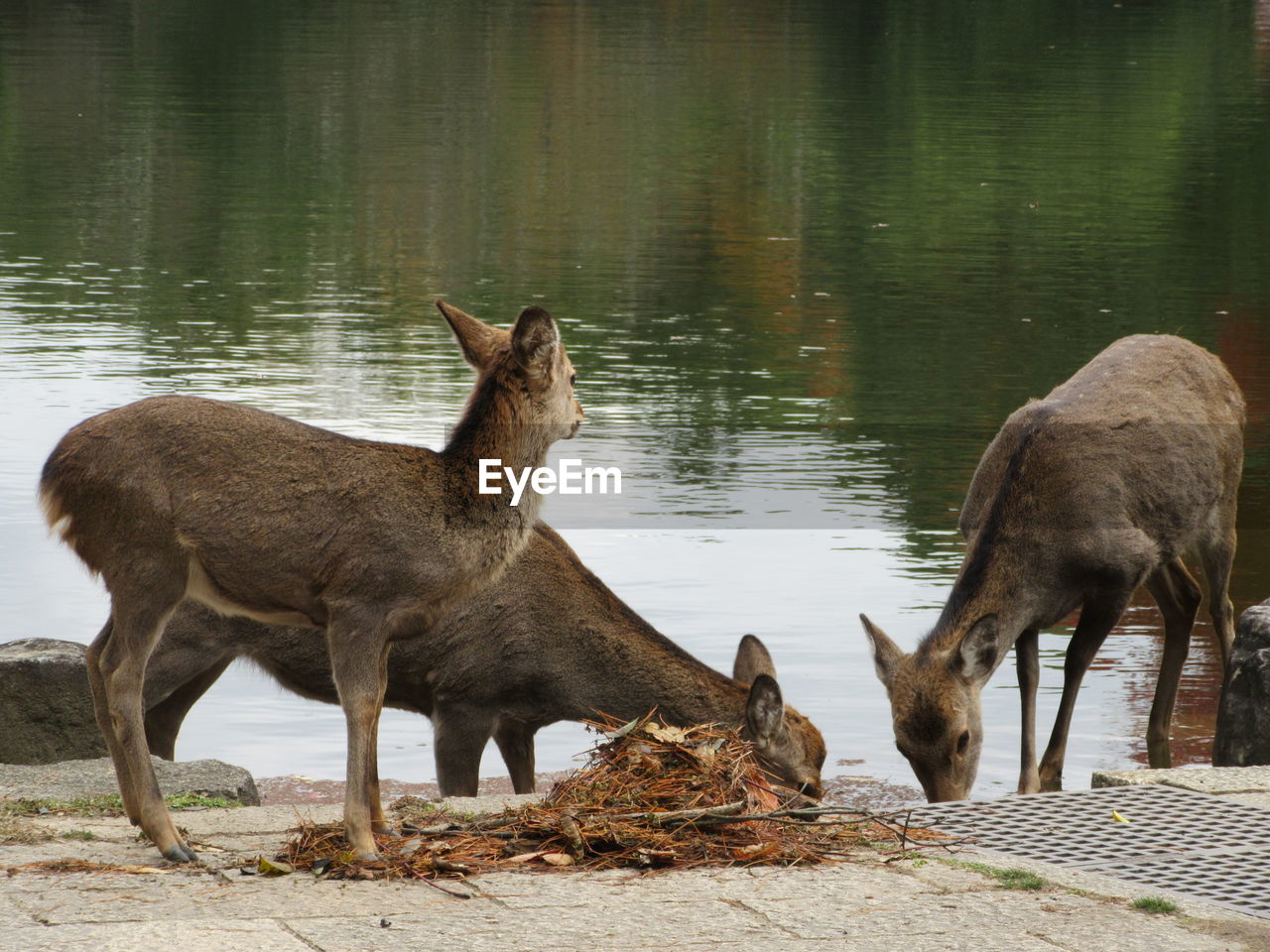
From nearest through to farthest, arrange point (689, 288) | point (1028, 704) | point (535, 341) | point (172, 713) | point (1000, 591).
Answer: point (535, 341), point (172, 713), point (1000, 591), point (1028, 704), point (689, 288)

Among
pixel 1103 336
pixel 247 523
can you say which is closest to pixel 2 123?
pixel 1103 336

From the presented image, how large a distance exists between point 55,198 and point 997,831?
2805cm

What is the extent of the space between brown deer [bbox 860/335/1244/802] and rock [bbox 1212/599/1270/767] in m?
0.75

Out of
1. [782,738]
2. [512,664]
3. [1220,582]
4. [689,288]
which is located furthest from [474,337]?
[689,288]

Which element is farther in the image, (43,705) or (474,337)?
(43,705)

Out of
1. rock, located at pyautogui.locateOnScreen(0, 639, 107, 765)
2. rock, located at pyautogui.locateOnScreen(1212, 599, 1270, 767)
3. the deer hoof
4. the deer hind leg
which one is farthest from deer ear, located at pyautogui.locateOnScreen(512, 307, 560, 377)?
the deer hind leg

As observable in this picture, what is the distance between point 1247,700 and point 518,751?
11.2 feet

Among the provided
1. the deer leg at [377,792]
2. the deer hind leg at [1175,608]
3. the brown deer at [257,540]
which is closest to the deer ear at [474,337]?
the brown deer at [257,540]

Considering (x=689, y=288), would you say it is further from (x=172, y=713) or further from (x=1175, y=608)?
(x=172, y=713)

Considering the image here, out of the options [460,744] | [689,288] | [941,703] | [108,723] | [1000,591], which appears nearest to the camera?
[108,723]

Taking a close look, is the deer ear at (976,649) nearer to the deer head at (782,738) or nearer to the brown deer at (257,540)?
the deer head at (782,738)

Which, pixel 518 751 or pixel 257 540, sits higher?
pixel 257 540

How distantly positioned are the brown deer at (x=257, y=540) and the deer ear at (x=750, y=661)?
2849 millimetres

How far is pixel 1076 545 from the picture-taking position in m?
10.9
